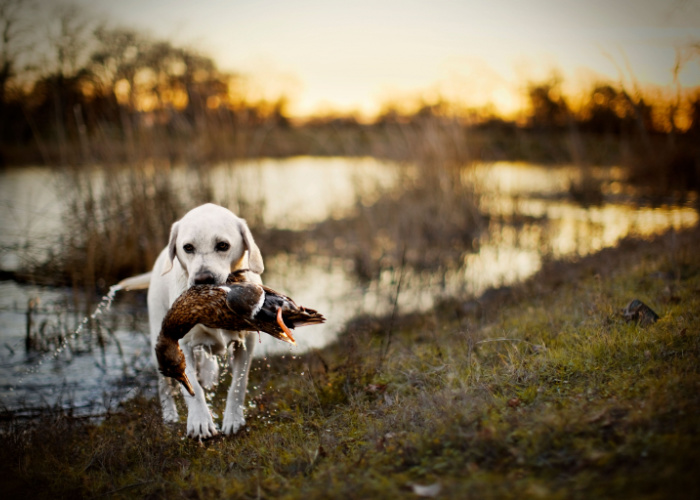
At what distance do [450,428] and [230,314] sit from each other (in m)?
1.37

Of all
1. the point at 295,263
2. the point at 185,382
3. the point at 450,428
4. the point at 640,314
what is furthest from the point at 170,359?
the point at 295,263

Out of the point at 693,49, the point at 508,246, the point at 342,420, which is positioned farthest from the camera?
the point at 508,246

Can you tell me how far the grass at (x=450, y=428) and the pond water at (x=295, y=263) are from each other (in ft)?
2.22

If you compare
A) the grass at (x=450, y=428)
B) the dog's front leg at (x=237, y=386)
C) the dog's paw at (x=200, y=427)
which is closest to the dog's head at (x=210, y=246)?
the dog's front leg at (x=237, y=386)

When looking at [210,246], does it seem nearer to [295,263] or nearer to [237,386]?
[237,386]

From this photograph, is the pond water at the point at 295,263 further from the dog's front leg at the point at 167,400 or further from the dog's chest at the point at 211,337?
the dog's chest at the point at 211,337

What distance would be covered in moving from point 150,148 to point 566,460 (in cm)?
660

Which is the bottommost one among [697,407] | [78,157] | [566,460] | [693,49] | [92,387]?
[92,387]

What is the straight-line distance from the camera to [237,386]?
3.66 metres

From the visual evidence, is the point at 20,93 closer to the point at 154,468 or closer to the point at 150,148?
the point at 150,148

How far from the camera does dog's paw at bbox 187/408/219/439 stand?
3.38m

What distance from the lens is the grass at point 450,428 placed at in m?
2.29

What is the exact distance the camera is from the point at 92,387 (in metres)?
4.54

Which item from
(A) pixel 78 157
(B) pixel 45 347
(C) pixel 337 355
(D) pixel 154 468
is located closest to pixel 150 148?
(A) pixel 78 157
